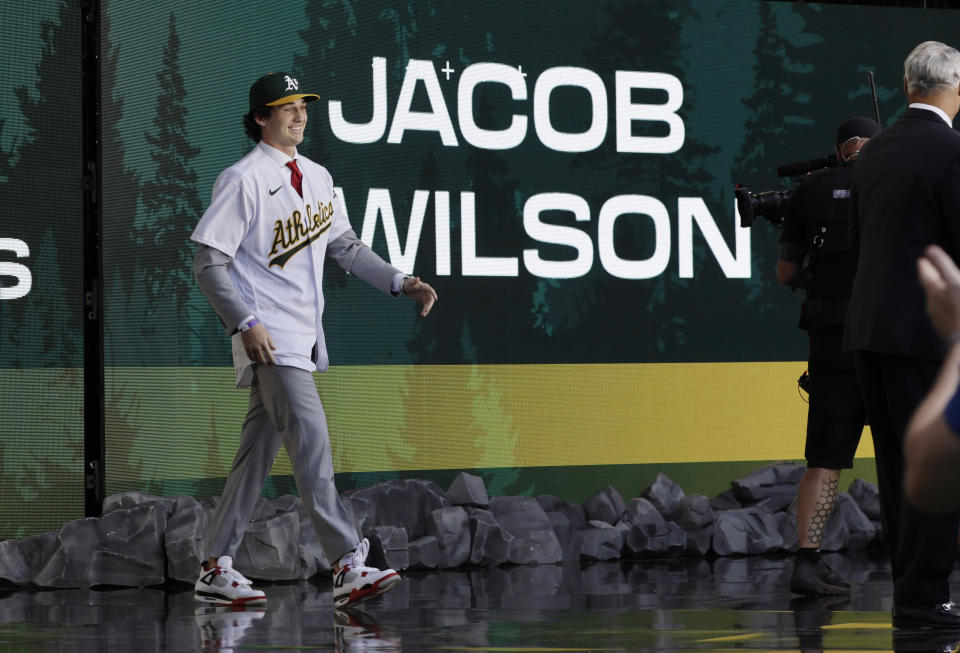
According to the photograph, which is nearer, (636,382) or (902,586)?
(902,586)

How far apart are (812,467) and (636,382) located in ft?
7.84

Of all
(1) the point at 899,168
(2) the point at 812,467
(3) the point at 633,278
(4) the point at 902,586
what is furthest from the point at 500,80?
(4) the point at 902,586

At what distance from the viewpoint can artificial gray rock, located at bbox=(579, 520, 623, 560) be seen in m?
7.92

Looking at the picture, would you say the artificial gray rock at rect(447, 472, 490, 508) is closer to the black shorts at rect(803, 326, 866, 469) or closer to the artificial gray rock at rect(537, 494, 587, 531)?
the artificial gray rock at rect(537, 494, 587, 531)

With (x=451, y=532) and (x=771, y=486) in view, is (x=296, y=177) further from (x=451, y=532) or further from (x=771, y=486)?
(x=771, y=486)

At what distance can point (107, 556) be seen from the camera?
22.9ft

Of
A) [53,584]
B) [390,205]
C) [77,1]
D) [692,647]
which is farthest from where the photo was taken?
[390,205]

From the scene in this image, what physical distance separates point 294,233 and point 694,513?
3.36 m

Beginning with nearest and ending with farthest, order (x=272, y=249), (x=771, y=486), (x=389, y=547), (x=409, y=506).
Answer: (x=272, y=249) < (x=389, y=547) < (x=409, y=506) < (x=771, y=486)

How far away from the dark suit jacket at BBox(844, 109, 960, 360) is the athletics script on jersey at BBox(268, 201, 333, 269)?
2.27m

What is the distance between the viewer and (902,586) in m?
Result: 4.75

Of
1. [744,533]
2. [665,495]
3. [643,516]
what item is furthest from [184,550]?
[744,533]

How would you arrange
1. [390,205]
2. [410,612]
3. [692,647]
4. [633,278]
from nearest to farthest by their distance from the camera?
1. [692,647]
2. [410,612]
3. [390,205]
4. [633,278]

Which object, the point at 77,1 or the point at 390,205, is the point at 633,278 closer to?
the point at 390,205
